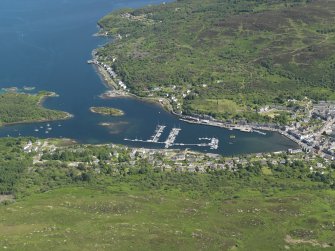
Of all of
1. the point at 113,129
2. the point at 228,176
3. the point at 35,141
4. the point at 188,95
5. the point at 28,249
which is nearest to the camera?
the point at 28,249

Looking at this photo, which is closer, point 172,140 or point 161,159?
point 161,159

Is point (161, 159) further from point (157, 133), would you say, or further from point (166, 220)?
point (166, 220)

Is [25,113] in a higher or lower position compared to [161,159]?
higher

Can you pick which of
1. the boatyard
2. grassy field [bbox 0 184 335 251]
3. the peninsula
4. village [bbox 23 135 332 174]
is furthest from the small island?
grassy field [bbox 0 184 335 251]

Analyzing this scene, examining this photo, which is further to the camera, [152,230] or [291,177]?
[291,177]

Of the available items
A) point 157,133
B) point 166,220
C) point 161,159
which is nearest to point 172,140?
point 157,133

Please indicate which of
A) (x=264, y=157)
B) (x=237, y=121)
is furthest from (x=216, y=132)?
(x=264, y=157)

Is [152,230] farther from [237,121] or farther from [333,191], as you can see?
[237,121]

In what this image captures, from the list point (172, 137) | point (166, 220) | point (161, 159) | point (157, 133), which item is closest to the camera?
point (166, 220)

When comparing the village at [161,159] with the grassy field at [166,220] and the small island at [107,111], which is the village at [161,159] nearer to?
the grassy field at [166,220]
